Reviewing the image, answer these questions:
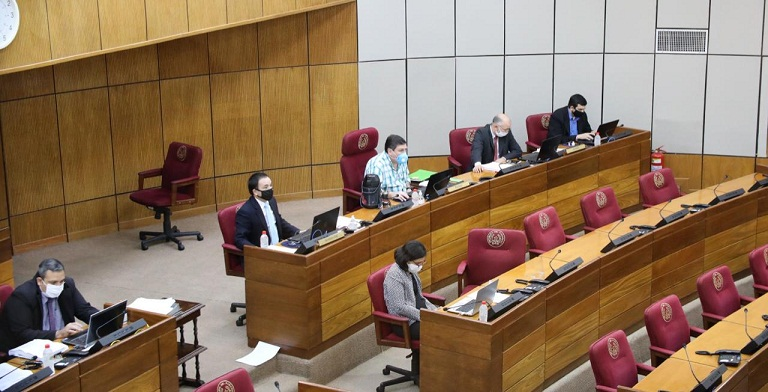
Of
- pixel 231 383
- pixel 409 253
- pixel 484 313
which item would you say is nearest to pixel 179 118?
pixel 409 253

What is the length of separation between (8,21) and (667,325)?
523cm

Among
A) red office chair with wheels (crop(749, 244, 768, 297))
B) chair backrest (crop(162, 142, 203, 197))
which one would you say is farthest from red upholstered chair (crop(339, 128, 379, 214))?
red office chair with wheels (crop(749, 244, 768, 297))

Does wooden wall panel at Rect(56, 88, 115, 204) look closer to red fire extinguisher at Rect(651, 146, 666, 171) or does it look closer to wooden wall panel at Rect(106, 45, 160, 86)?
wooden wall panel at Rect(106, 45, 160, 86)

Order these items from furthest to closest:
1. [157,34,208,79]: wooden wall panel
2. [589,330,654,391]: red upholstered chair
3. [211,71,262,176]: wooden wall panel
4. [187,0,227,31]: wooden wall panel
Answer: [211,71,262,176]: wooden wall panel
[157,34,208,79]: wooden wall panel
[187,0,227,31]: wooden wall panel
[589,330,654,391]: red upholstered chair

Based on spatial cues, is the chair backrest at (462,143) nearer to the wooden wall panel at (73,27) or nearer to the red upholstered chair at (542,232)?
the red upholstered chair at (542,232)

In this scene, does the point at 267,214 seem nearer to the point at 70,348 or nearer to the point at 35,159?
the point at 70,348

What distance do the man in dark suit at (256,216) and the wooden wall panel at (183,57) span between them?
3.30 m

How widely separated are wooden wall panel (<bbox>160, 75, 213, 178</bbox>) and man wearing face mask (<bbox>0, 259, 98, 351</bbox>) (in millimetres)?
4517

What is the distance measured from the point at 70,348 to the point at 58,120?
4.55 metres

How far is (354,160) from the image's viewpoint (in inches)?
397

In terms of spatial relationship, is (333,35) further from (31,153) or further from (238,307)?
(238,307)

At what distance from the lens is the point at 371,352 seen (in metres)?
8.16

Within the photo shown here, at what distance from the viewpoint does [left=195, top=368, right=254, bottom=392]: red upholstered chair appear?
5.49m

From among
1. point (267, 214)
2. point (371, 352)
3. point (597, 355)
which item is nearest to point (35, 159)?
point (267, 214)
